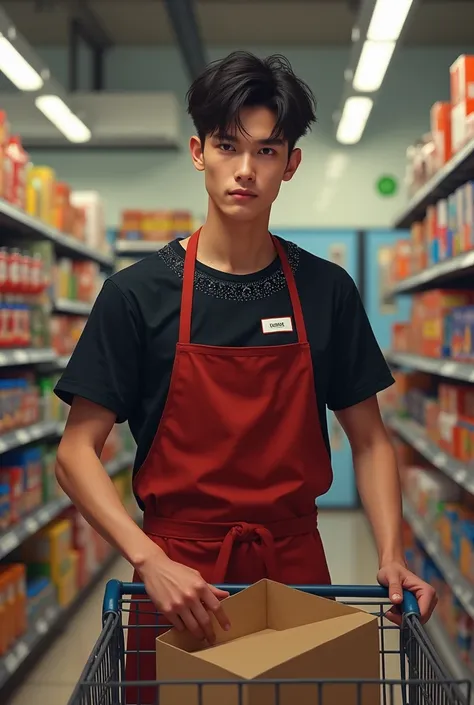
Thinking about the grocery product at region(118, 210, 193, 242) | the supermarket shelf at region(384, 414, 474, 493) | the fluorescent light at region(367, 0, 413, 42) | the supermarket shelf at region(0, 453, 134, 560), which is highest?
the fluorescent light at region(367, 0, 413, 42)

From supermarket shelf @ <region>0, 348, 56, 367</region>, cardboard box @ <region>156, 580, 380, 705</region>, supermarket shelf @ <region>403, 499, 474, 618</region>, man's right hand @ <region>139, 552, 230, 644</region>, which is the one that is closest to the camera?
cardboard box @ <region>156, 580, 380, 705</region>

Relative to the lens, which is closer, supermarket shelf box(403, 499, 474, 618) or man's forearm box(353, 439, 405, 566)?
man's forearm box(353, 439, 405, 566)

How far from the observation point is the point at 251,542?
1727mm

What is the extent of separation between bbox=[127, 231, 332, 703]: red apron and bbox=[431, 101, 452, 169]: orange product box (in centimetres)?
299

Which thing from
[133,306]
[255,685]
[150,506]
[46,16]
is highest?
[46,16]

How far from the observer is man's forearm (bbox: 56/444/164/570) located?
147cm

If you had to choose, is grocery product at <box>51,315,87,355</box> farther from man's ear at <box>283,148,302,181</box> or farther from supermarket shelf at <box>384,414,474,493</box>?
man's ear at <box>283,148,302,181</box>

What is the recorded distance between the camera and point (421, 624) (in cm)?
143

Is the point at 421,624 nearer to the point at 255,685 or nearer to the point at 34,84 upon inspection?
the point at 255,685

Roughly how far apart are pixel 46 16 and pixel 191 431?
25.1 ft

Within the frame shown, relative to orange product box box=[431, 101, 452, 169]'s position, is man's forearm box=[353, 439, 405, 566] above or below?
below

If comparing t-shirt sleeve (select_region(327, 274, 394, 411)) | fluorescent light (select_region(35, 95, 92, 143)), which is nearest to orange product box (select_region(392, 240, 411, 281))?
fluorescent light (select_region(35, 95, 92, 143))

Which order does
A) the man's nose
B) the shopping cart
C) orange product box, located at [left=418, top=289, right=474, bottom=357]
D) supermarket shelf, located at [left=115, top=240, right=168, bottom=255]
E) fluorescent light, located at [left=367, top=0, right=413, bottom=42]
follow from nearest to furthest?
the shopping cart < the man's nose < orange product box, located at [left=418, top=289, right=474, bottom=357] < fluorescent light, located at [left=367, top=0, right=413, bottom=42] < supermarket shelf, located at [left=115, top=240, right=168, bottom=255]

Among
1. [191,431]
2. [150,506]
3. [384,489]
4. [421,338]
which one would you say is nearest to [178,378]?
[191,431]
